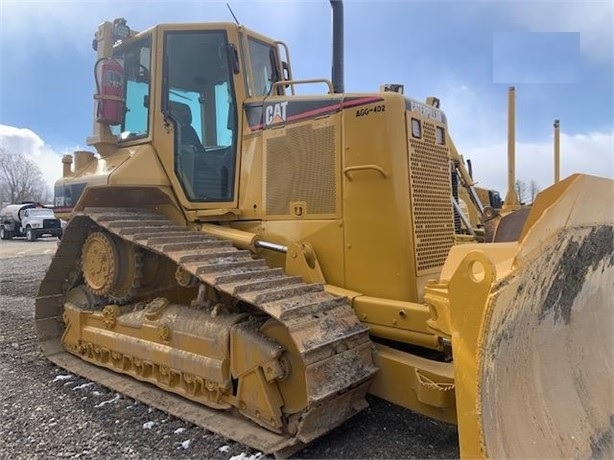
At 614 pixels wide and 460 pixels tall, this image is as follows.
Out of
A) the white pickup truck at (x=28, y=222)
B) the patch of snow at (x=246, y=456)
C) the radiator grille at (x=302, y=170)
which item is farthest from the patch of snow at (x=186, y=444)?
the white pickup truck at (x=28, y=222)

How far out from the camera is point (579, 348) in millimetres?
3098

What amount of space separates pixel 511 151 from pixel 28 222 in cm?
2720

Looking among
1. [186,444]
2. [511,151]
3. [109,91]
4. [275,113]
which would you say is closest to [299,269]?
[275,113]

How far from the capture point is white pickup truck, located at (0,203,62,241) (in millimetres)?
27375

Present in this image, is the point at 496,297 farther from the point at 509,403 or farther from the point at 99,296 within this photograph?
the point at 99,296

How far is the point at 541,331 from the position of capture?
108 inches

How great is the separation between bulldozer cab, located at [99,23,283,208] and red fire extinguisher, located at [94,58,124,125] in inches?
10.9

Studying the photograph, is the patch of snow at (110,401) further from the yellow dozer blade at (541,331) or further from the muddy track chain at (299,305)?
the yellow dozer blade at (541,331)

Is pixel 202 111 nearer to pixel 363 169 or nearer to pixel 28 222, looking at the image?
pixel 363 169

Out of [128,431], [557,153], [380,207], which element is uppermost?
[557,153]

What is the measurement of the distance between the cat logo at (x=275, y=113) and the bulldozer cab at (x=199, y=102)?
36cm

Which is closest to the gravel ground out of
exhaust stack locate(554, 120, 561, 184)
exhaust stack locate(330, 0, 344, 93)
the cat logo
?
the cat logo

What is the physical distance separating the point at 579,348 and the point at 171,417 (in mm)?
2802

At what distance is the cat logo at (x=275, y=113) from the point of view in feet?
14.0
